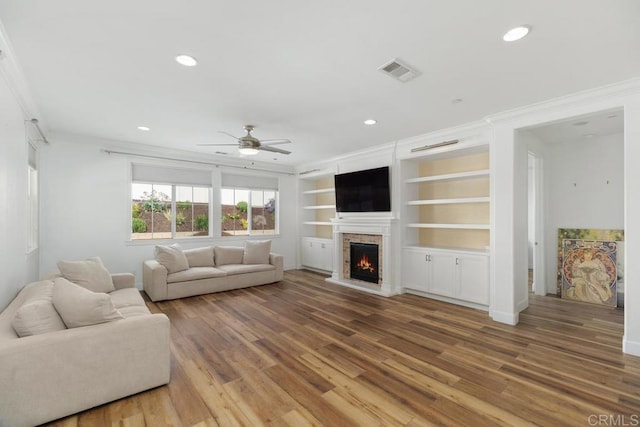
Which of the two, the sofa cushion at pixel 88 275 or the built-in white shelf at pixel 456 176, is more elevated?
the built-in white shelf at pixel 456 176

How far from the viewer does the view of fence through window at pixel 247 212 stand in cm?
681

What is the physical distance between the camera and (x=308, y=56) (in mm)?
2475

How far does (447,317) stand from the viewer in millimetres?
4059

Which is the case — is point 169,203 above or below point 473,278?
above

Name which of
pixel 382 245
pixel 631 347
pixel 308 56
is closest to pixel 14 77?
pixel 308 56

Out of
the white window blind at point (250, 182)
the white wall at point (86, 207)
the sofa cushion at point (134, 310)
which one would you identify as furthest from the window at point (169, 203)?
the sofa cushion at point (134, 310)

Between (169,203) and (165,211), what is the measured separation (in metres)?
0.18

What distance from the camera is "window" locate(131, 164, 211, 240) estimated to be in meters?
5.69

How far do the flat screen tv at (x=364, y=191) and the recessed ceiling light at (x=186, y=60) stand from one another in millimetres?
3653

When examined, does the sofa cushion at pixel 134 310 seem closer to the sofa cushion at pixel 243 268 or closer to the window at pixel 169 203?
the sofa cushion at pixel 243 268

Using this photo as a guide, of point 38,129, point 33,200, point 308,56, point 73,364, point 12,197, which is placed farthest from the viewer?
point 33,200

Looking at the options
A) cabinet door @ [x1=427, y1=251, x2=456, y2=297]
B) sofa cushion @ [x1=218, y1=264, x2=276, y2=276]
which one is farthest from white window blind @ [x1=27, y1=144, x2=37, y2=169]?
cabinet door @ [x1=427, y1=251, x2=456, y2=297]

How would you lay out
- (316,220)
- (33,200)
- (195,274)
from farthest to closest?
(316,220) → (195,274) → (33,200)

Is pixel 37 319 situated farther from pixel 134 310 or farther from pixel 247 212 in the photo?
pixel 247 212
